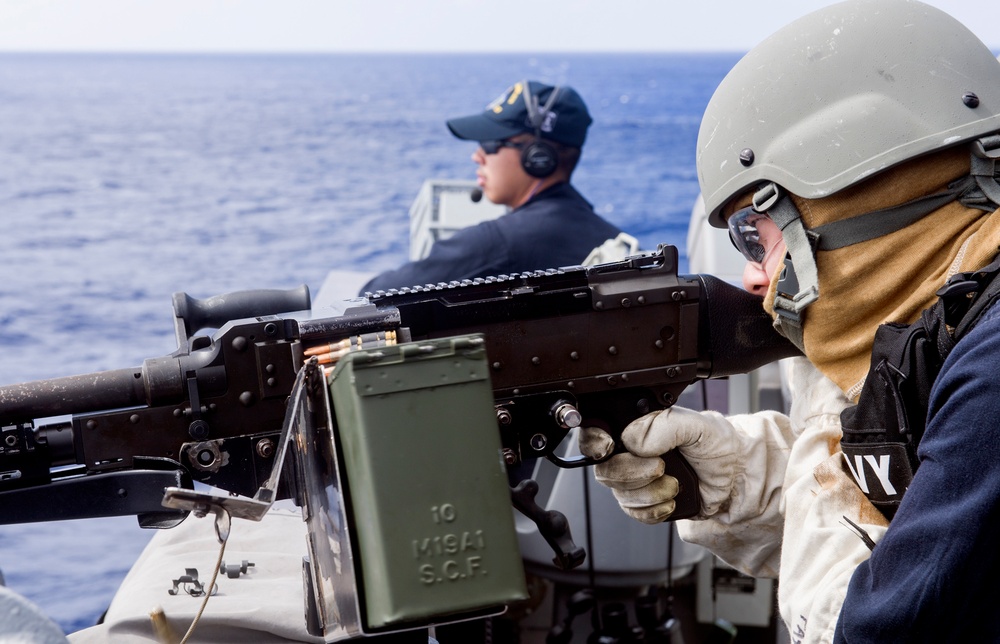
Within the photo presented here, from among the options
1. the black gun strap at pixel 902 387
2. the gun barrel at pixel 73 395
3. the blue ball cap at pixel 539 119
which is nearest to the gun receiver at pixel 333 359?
the gun barrel at pixel 73 395

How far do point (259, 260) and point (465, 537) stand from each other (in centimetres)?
1151

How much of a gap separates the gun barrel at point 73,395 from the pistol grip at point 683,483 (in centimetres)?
91

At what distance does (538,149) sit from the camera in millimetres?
3865

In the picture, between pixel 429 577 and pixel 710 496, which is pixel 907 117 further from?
pixel 429 577

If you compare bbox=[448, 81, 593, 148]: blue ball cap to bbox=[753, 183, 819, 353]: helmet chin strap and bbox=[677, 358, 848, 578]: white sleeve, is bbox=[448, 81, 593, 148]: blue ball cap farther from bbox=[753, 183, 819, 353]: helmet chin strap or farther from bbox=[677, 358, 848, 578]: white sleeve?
bbox=[753, 183, 819, 353]: helmet chin strap

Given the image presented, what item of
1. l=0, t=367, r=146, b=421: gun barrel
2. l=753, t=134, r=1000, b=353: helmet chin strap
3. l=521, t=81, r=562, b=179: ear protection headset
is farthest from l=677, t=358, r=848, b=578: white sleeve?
l=521, t=81, r=562, b=179: ear protection headset

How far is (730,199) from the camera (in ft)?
5.39

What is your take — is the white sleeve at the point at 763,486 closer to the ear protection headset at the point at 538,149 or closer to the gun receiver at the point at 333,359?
the gun receiver at the point at 333,359

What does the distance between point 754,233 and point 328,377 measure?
814 millimetres

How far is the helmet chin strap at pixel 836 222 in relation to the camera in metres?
1.40

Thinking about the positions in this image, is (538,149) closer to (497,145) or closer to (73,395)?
(497,145)

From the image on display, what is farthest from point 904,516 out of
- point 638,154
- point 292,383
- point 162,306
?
point 638,154

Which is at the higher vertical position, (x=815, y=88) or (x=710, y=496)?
(x=815, y=88)

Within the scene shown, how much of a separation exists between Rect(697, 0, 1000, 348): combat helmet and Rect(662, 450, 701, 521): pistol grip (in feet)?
1.13
